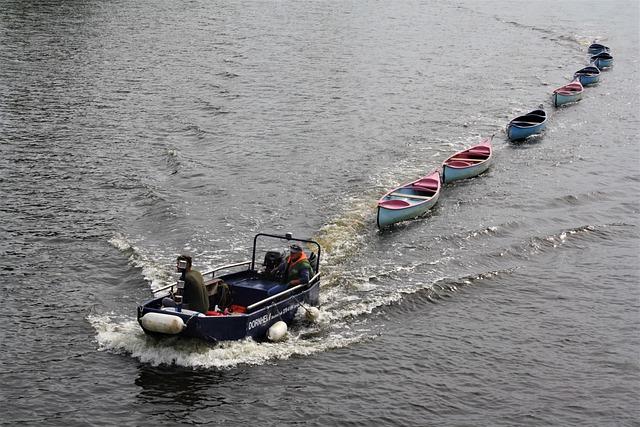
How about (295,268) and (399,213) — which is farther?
(399,213)

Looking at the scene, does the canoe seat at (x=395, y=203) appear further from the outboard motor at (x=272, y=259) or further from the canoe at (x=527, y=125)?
the canoe at (x=527, y=125)

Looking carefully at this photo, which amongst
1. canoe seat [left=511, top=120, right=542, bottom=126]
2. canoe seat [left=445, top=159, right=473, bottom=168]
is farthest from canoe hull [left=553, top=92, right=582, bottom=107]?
canoe seat [left=445, top=159, right=473, bottom=168]

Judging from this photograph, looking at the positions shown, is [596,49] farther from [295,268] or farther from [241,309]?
[241,309]

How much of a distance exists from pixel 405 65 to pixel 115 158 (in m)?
34.9

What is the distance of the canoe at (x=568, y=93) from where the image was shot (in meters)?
61.5

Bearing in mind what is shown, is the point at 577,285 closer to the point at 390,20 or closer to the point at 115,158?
the point at 115,158

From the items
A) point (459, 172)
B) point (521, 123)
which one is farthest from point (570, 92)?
point (459, 172)

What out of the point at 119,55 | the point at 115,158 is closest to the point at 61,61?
the point at 119,55

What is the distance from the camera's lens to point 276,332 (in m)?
27.1

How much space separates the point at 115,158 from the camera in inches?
1779

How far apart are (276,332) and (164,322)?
165 inches

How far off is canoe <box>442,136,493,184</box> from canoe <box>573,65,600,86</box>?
2334 cm

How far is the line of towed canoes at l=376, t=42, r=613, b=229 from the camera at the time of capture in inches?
1502

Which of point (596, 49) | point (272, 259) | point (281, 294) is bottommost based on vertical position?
point (596, 49)
